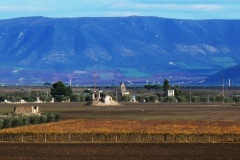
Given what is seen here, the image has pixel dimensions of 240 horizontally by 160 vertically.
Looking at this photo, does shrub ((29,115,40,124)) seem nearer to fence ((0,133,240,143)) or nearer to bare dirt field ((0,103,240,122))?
bare dirt field ((0,103,240,122))

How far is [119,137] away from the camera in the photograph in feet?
200

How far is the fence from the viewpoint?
59062 millimetres

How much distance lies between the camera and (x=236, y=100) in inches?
5861

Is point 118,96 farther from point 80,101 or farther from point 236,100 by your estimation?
point 236,100
